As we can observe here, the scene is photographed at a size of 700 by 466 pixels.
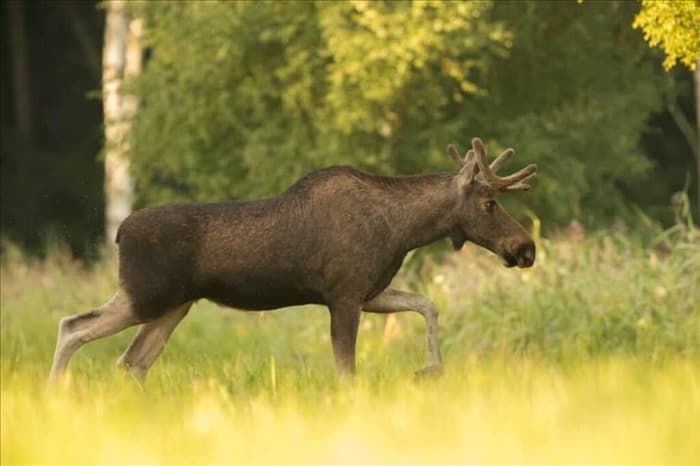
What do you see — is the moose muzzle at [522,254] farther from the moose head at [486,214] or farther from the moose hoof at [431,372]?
the moose hoof at [431,372]

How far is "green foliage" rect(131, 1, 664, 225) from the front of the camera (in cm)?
2025

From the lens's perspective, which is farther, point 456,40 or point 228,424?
point 456,40

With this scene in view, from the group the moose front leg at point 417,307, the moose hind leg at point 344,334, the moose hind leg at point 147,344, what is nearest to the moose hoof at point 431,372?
the moose front leg at point 417,307

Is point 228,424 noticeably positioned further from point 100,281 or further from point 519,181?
point 100,281

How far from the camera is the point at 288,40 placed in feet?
70.7

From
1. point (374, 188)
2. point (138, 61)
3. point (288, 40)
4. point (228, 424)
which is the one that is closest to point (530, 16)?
point (288, 40)

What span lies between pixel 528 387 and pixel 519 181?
2231 millimetres

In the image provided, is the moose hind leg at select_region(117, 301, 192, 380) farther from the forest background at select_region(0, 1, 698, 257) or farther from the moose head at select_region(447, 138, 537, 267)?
the forest background at select_region(0, 1, 698, 257)

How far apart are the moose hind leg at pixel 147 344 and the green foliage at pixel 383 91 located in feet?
29.6

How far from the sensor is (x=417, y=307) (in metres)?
10.7

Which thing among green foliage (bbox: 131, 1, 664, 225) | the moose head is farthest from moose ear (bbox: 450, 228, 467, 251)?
green foliage (bbox: 131, 1, 664, 225)

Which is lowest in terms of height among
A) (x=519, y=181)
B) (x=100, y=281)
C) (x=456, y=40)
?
(x=100, y=281)

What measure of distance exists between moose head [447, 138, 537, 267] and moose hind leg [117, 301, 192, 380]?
1884mm

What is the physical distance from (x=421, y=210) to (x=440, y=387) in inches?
67.2
